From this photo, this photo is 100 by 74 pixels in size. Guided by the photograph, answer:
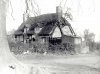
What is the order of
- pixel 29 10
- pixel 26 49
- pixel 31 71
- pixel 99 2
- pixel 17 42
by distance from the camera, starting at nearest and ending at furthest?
1. pixel 31 71
2. pixel 29 10
3. pixel 99 2
4. pixel 26 49
5. pixel 17 42

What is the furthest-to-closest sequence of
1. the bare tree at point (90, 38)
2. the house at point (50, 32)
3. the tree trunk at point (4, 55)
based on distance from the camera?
the house at point (50, 32), the bare tree at point (90, 38), the tree trunk at point (4, 55)

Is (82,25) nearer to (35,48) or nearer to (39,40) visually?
(35,48)

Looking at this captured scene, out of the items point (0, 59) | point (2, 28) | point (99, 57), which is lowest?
point (99, 57)

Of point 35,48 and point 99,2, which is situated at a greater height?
point 99,2

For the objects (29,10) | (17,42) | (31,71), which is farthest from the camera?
(17,42)

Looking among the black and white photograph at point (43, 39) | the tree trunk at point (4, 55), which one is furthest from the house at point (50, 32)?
the tree trunk at point (4, 55)

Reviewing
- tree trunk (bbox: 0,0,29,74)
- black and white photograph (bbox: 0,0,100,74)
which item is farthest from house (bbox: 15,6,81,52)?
tree trunk (bbox: 0,0,29,74)

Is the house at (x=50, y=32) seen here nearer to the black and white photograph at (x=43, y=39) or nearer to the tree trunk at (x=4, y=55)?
the black and white photograph at (x=43, y=39)

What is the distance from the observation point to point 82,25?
477 inches

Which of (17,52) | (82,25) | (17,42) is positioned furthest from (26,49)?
(82,25)

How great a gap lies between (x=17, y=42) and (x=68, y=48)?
3.80 m

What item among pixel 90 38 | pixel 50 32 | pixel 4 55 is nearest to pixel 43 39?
pixel 50 32

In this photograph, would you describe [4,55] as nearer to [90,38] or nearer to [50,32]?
[90,38]

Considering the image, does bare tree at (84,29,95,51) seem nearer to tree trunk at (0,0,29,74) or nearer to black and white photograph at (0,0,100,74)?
black and white photograph at (0,0,100,74)
